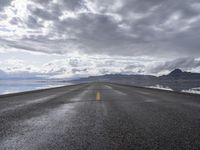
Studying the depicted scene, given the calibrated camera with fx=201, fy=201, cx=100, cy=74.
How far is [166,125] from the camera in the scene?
539 centimetres

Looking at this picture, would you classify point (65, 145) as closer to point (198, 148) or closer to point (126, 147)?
point (126, 147)

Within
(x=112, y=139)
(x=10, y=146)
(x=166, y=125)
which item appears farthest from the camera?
(x=166, y=125)

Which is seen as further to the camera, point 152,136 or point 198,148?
point 152,136

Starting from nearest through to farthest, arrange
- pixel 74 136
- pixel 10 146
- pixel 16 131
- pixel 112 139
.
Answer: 1. pixel 10 146
2. pixel 112 139
3. pixel 74 136
4. pixel 16 131

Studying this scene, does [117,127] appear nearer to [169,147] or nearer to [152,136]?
[152,136]

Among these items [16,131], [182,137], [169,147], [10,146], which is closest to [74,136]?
[10,146]

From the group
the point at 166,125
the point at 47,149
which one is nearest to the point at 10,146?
the point at 47,149

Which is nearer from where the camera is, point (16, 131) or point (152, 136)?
point (152, 136)

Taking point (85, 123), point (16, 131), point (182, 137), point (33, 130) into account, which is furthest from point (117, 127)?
point (16, 131)

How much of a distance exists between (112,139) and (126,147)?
1.76ft

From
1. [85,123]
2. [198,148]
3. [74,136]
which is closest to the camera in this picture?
[198,148]

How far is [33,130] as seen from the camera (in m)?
4.97

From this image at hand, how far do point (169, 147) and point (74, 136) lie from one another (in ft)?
6.37

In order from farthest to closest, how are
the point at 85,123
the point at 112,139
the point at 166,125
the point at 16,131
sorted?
the point at 85,123 < the point at 166,125 < the point at 16,131 < the point at 112,139
